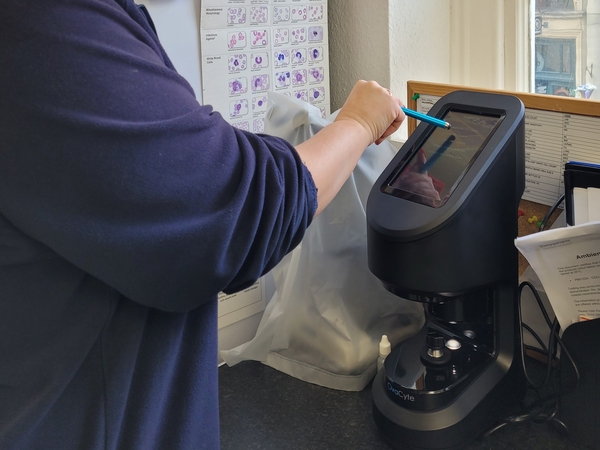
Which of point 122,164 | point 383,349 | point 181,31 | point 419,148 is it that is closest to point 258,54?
point 181,31

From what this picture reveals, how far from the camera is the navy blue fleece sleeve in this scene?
392 mm

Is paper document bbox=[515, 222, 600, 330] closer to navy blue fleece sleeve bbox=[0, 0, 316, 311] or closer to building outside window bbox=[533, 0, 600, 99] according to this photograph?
navy blue fleece sleeve bbox=[0, 0, 316, 311]

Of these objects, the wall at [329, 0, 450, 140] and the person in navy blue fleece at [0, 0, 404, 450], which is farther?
the wall at [329, 0, 450, 140]

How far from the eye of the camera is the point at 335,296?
35.5 inches

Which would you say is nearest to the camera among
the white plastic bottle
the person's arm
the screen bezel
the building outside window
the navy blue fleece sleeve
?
the navy blue fleece sleeve

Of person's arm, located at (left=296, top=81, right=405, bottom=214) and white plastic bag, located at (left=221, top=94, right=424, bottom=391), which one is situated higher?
person's arm, located at (left=296, top=81, right=405, bottom=214)

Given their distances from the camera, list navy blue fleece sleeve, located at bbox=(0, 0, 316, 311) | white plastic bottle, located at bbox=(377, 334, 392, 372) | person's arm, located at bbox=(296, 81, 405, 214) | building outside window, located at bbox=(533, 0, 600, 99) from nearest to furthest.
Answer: navy blue fleece sleeve, located at bbox=(0, 0, 316, 311), person's arm, located at bbox=(296, 81, 405, 214), white plastic bottle, located at bbox=(377, 334, 392, 372), building outside window, located at bbox=(533, 0, 600, 99)

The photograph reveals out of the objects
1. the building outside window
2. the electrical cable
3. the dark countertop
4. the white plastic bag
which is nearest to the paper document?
the electrical cable

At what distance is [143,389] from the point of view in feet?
1.75

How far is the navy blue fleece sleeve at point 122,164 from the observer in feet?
1.29

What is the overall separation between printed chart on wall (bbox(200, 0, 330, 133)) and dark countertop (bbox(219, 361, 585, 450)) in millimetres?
429

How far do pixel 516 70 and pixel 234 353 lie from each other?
2.34 ft

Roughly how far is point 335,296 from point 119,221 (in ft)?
1.72

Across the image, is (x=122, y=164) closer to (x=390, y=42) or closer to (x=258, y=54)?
(x=258, y=54)
